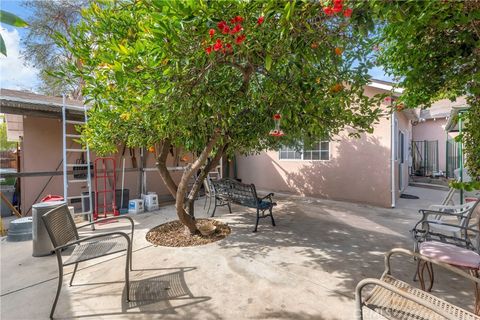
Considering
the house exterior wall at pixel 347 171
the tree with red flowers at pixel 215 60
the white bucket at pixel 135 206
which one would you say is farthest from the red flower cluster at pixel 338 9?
the white bucket at pixel 135 206

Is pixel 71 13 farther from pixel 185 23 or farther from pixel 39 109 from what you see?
pixel 185 23

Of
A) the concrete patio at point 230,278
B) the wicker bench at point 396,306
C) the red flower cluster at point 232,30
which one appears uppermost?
the red flower cluster at point 232,30

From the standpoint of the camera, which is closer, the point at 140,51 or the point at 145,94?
the point at 140,51

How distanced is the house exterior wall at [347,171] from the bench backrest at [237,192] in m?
3.26

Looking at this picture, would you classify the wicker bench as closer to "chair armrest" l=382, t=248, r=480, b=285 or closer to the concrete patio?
"chair armrest" l=382, t=248, r=480, b=285

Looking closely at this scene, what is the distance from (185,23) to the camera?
1660mm

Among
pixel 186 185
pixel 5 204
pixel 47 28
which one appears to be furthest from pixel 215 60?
pixel 47 28

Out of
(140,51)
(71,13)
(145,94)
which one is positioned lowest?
(145,94)

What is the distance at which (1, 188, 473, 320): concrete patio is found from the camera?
2406 mm

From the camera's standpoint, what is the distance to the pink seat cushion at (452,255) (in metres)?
2.29

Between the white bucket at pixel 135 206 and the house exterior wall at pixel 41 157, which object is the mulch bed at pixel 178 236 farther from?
the house exterior wall at pixel 41 157

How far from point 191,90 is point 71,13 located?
39.5ft

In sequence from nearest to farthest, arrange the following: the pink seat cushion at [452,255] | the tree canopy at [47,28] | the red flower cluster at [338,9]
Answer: the red flower cluster at [338,9]
the pink seat cushion at [452,255]
the tree canopy at [47,28]

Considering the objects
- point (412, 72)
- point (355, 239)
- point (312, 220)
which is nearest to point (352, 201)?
point (312, 220)
